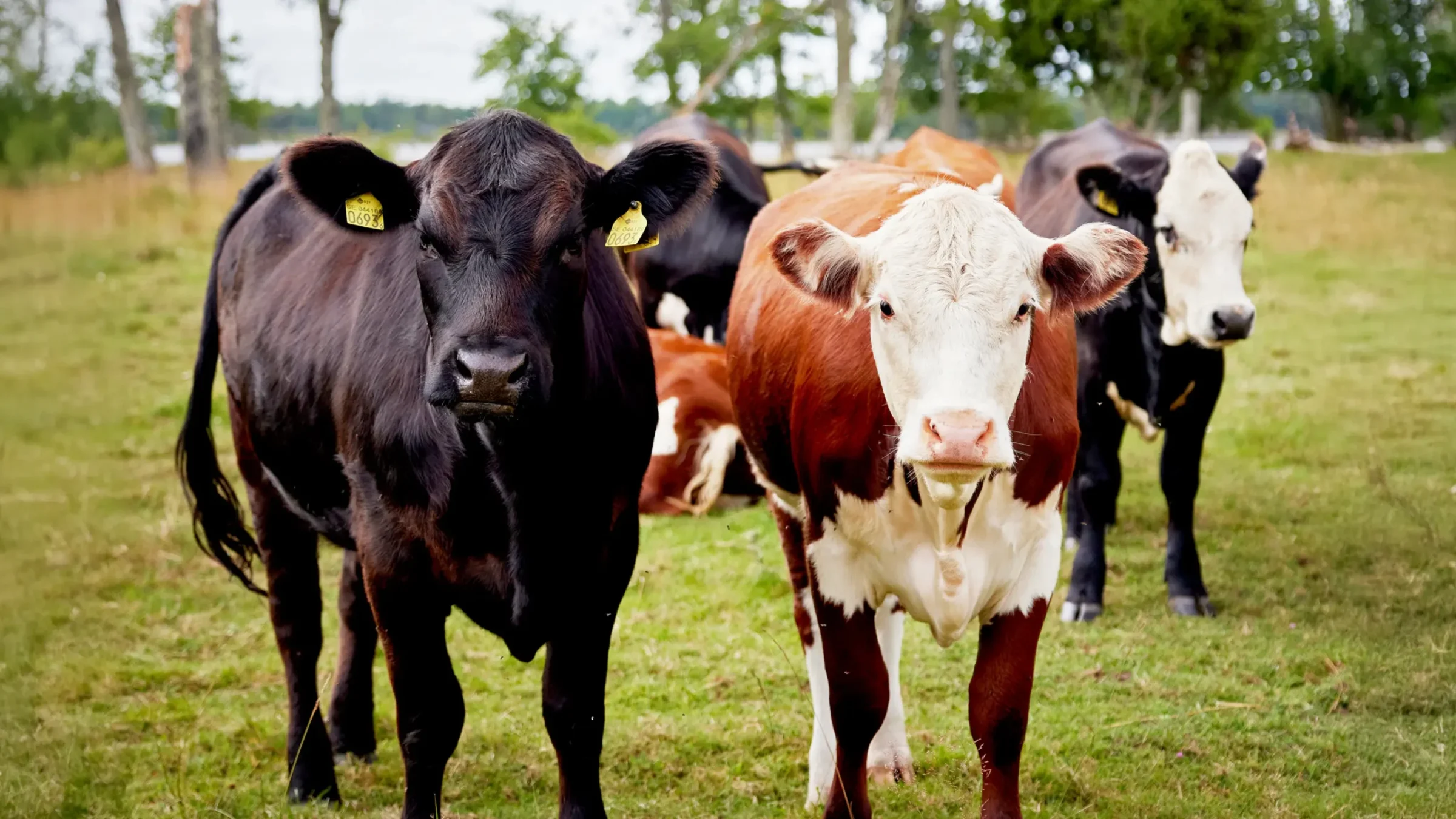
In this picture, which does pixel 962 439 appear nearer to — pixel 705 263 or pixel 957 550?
pixel 957 550

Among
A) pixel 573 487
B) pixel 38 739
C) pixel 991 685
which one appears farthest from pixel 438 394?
pixel 38 739

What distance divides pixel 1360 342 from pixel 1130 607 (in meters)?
7.24

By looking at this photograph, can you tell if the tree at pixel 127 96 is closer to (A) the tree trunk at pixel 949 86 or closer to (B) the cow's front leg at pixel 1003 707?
(B) the cow's front leg at pixel 1003 707

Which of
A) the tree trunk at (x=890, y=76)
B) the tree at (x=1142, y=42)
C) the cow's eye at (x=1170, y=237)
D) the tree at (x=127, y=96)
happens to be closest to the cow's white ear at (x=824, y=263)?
the tree at (x=127, y=96)

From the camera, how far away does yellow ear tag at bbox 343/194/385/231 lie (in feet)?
12.2

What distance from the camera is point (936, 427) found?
2.99 m

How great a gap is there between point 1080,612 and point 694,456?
2.74 m

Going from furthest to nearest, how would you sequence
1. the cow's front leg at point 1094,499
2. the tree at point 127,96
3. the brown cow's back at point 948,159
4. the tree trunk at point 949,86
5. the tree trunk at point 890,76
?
1. the tree trunk at point 949,86
2. the tree trunk at point 890,76
3. the cow's front leg at point 1094,499
4. the brown cow's back at point 948,159
5. the tree at point 127,96

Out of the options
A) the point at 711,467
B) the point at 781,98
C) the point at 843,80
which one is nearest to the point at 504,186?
the point at 711,467

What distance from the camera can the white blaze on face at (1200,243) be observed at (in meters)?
5.96

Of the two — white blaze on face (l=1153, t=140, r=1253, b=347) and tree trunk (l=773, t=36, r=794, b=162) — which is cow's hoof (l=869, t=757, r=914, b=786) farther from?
tree trunk (l=773, t=36, r=794, b=162)

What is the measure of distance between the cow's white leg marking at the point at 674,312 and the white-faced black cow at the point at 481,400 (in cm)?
524

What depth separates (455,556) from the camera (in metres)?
3.71

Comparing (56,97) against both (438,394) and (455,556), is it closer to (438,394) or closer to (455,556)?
(438,394)
